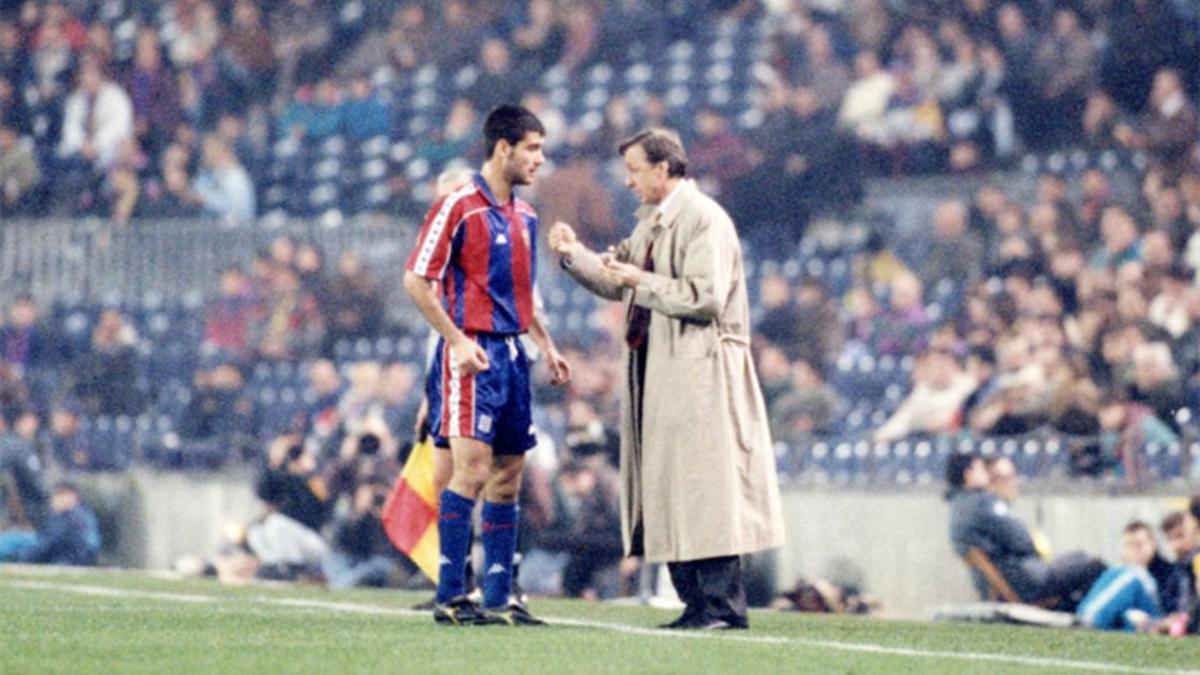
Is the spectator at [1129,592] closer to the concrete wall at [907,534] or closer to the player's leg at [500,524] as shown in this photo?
the concrete wall at [907,534]

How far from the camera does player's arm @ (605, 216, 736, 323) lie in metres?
9.63

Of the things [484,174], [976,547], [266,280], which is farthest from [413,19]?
[484,174]

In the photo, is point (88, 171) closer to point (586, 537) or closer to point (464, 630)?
point (586, 537)

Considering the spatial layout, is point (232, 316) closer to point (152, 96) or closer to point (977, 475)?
point (152, 96)

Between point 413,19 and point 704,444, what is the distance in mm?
15763

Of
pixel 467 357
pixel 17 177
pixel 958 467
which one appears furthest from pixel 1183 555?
pixel 17 177

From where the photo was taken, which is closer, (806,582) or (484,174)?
(484,174)

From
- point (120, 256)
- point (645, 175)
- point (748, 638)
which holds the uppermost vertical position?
point (120, 256)

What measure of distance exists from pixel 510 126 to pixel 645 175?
55 centimetres

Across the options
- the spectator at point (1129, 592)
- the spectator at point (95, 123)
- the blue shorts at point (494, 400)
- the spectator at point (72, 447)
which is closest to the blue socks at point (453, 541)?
the blue shorts at point (494, 400)

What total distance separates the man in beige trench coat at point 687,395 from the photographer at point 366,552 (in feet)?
20.7

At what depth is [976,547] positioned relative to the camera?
13.7m

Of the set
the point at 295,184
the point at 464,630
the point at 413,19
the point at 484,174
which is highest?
the point at 413,19

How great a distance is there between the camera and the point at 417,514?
12422mm
